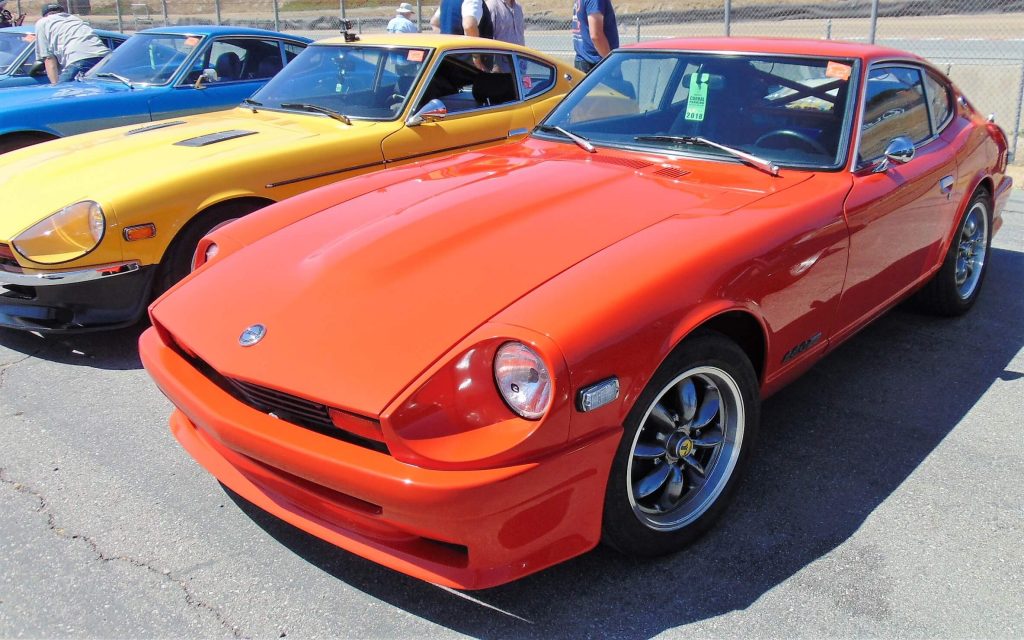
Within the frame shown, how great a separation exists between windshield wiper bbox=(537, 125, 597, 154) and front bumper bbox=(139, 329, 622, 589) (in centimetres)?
176

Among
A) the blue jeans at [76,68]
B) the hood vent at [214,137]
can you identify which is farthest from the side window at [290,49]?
the hood vent at [214,137]

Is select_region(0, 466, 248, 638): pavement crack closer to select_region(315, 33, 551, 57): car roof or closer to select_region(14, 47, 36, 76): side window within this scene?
select_region(315, 33, 551, 57): car roof

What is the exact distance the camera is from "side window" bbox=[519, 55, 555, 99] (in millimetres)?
5930

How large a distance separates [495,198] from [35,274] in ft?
7.53

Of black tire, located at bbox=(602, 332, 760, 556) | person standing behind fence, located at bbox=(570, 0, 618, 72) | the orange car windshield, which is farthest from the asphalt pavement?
person standing behind fence, located at bbox=(570, 0, 618, 72)

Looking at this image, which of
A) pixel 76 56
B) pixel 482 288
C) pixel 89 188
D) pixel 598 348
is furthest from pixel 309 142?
pixel 76 56

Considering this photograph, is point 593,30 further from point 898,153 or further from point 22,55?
point 22,55

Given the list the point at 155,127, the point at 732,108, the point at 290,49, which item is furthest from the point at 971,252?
the point at 290,49

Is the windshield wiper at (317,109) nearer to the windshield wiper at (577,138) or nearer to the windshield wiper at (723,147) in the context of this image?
the windshield wiper at (577,138)

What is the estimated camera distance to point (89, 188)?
13.5 ft

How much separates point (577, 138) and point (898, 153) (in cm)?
131

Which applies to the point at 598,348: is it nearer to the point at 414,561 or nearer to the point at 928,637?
the point at 414,561

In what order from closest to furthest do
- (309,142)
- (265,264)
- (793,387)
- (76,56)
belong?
(265,264) → (793,387) → (309,142) → (76,56)

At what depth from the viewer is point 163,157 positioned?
14.8ft
